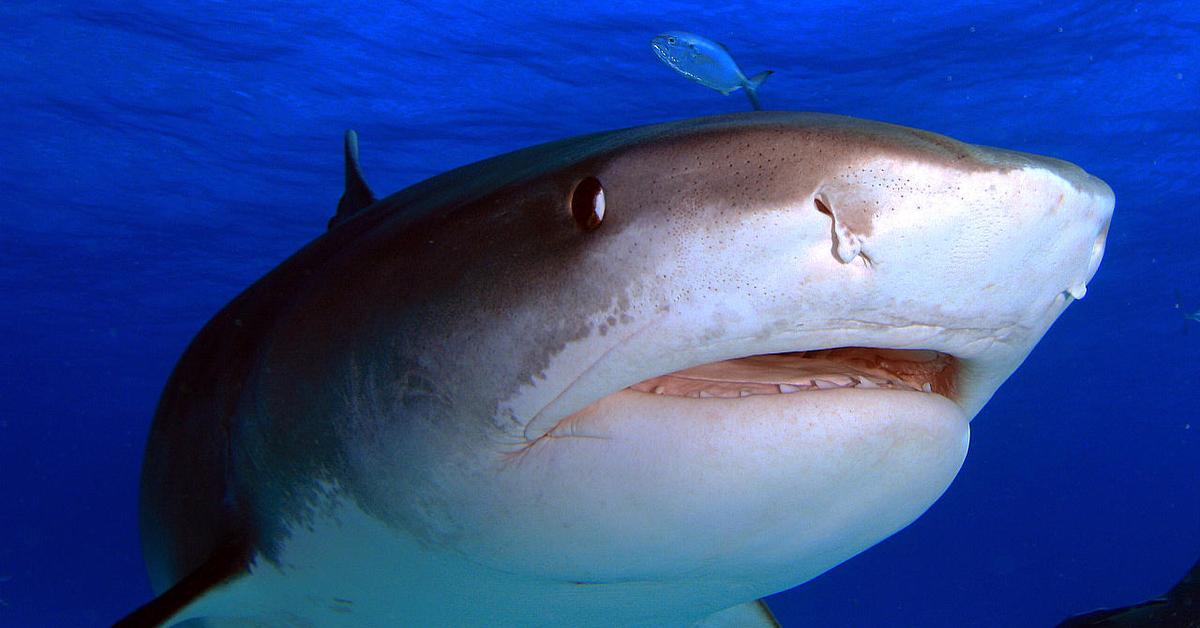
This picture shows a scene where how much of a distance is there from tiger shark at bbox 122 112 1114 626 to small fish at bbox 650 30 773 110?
6028mm

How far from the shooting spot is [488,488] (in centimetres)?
176

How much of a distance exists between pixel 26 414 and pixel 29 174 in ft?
126

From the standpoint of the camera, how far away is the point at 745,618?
10.8 feet

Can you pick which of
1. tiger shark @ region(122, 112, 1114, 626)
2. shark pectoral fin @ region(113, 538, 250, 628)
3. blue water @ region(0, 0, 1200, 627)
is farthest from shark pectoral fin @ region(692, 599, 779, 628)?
blue water @ region(0, 0, 1200, 627)

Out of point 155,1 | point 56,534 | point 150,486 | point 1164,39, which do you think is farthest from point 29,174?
point 56,534

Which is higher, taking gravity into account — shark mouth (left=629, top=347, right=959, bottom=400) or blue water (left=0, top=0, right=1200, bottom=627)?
blue water (left=0, top=0, right=1200, bottom=627)

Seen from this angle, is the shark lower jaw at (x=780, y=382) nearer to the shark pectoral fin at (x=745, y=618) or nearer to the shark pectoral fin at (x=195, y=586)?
the shark pectoral fin at (x=195, y=586)

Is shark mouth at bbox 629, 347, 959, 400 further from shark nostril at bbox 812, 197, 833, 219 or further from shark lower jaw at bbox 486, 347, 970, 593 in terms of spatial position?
shark nostril at bbox 812, 197, 833, 219

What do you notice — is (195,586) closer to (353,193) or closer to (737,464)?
(737,464)

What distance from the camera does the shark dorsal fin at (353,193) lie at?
3721 millimetres

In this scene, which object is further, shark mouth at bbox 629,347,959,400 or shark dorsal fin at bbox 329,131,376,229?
shark dorsal fin at bbox 329,131,376,229

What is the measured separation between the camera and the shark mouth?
1.64 m

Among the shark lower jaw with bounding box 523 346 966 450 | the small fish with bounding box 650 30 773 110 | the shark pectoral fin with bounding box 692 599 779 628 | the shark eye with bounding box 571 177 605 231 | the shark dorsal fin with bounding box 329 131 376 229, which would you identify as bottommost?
the shark pectoral fin with bounding box 692 599 779 628

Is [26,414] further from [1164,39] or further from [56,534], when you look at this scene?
[56,534]
